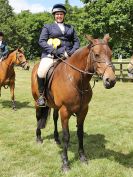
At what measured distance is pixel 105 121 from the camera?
465 inches

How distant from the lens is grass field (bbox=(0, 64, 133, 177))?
7.04 meters

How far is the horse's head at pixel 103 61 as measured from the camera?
592 centimetres

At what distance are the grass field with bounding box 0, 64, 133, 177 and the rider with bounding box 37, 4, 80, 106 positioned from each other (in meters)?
1.96

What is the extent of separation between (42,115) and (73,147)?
123cm

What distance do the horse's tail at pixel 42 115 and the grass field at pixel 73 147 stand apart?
Answer: 1.78ft

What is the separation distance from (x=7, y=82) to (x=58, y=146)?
6.62m

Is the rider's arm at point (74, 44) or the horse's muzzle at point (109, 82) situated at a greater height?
the rider's arm at point (74, 44)

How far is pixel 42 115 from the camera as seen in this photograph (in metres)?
9.13

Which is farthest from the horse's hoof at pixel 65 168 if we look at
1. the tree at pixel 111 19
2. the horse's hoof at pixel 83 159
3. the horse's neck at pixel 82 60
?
the tree at pixel 111 19

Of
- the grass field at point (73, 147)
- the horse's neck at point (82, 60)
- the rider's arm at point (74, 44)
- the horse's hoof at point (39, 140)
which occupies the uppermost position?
the rider's arm at point (74, 44)

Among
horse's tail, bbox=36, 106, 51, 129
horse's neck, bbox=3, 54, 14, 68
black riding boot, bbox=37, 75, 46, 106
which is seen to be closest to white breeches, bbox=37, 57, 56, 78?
black riding boot, bbox=37, 75, 46, 106

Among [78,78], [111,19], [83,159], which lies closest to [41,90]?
[78,78]

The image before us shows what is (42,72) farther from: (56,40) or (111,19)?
(111,19)

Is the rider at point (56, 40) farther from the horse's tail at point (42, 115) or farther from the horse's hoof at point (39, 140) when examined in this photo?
the horse's hoof at point (39, 140)
